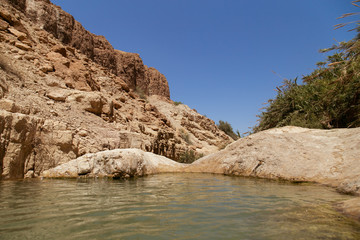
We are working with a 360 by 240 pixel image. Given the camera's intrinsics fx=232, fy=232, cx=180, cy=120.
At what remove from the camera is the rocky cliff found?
7.35 meters

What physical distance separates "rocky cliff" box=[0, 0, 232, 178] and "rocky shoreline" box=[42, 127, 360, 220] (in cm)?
117

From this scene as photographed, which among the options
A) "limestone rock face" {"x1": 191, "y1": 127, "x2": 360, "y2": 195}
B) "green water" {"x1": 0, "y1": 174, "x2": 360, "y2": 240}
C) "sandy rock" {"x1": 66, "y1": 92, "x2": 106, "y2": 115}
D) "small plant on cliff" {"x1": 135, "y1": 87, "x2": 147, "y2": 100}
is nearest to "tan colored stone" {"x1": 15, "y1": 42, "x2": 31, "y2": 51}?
"sandy rock" {"x1": 66, "y1": 92, "x2": 106, "y2": 115}

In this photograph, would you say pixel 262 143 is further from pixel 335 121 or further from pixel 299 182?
pixel 335 121

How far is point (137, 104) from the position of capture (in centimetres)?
2377

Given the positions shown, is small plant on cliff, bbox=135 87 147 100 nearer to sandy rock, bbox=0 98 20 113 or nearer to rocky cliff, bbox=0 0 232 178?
rocky cliff, bbox=0 0 232 178

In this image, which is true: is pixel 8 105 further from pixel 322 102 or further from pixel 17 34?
pixel 322 102

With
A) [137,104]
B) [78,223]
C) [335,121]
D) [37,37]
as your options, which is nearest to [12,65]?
[37,37]

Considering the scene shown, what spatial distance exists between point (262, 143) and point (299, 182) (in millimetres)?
1964

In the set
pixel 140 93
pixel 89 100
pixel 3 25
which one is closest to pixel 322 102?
pixel 89 100

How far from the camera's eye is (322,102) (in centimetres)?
1020

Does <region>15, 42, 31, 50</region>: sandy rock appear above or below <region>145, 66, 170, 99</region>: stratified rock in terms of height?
below

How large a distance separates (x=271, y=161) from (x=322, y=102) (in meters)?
5.41

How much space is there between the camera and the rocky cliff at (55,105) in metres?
7.35

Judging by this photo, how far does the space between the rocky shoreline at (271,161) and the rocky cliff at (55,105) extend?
46.2 inches
